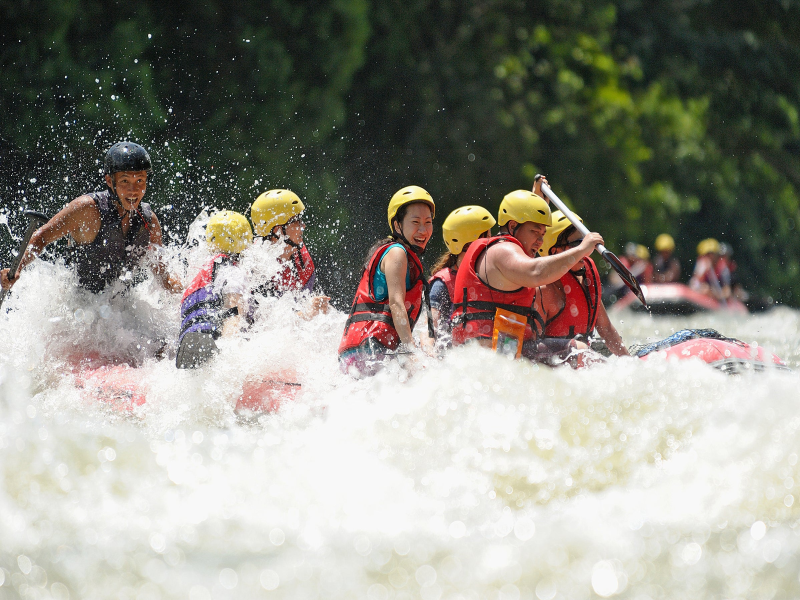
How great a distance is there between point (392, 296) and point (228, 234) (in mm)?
1336

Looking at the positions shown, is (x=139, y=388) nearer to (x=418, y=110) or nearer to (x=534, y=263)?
(x=534, y=263)

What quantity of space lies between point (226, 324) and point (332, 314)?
869 millimetres

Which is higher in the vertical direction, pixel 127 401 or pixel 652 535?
pixel 127 401

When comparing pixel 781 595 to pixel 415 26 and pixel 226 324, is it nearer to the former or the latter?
pixel 226 324

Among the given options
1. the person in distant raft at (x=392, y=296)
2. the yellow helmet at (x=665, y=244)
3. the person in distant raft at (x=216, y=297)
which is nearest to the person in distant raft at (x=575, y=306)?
the person in distant raft at (x=392, y=296)

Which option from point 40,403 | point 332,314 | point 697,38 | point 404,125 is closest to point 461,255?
point 332,314

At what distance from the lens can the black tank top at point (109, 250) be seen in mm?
5492

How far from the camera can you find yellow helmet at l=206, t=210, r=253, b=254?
5.43 meters

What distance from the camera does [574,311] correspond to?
5.29 m

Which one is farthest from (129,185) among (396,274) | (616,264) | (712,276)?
(712,276)

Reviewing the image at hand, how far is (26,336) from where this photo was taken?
5586 mm

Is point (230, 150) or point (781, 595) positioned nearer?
point (781, 595)

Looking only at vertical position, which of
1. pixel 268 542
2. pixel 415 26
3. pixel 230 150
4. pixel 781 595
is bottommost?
pixel 781 595

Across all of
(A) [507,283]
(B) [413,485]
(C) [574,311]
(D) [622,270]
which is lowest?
(B) [413,485]
